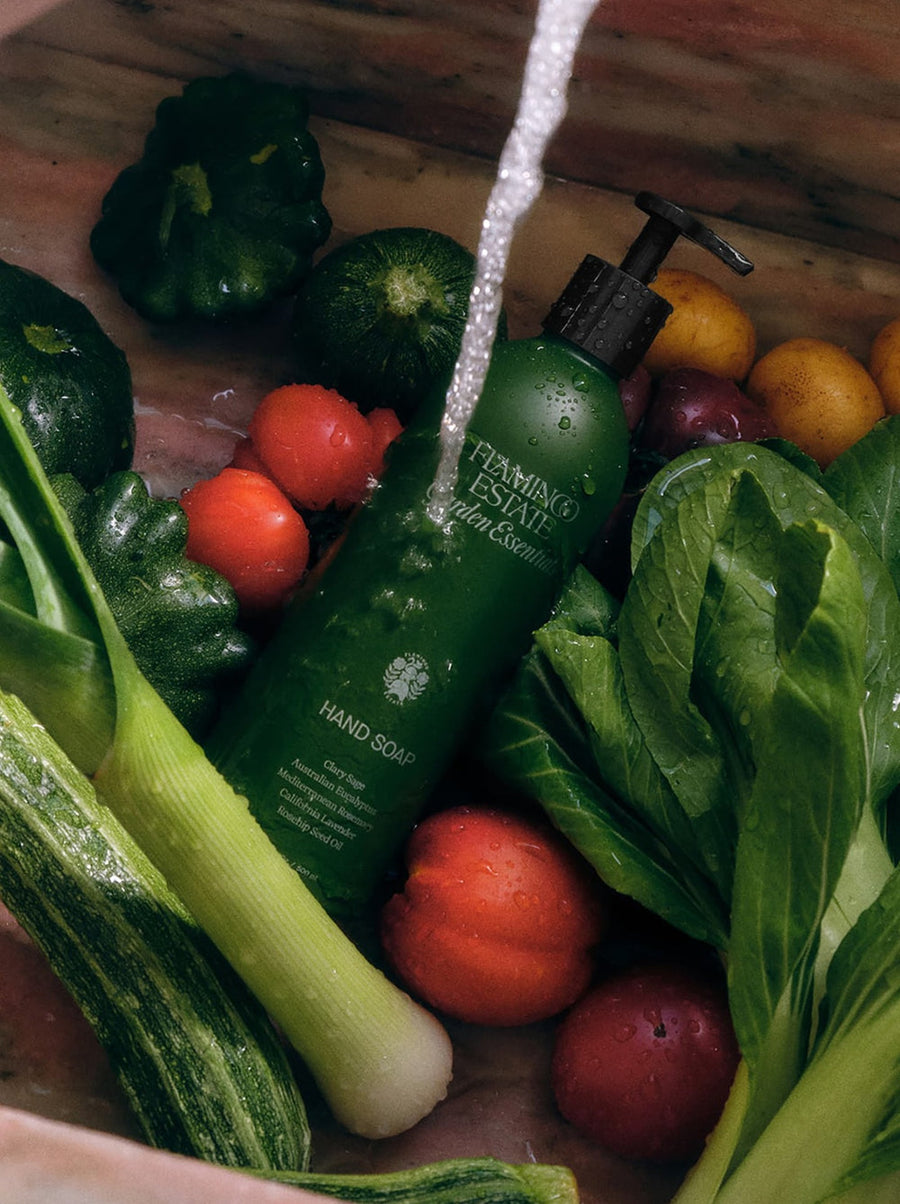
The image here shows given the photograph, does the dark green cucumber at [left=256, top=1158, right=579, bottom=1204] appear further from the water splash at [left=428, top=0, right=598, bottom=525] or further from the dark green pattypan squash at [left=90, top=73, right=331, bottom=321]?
the dark green pattypan squash at [left=90, top=73, right=331, bottom=321]

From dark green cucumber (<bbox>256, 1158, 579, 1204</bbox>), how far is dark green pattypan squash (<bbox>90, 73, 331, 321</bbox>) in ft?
2.81

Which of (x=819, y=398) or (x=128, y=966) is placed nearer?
(x=128, y=966)

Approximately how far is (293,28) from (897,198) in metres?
0.70

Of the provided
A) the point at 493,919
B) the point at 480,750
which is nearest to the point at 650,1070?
the point at 493,919

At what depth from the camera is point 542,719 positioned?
3.51ft

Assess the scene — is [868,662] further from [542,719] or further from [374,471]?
[374,471]

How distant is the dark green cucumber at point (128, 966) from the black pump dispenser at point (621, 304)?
0.58m

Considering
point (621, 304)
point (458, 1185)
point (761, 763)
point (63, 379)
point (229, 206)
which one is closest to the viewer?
point (761, 763)

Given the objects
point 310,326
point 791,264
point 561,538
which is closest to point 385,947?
point 561,538

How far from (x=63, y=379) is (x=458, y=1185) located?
2.65 feet

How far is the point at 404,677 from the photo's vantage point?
3.42ft

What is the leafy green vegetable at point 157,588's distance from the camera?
1.08 meters

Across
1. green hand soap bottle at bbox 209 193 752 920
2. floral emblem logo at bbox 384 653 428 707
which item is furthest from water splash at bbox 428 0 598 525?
floral emblem logo at bbox 384 653 428 707

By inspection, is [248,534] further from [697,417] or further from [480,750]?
[697,417]
